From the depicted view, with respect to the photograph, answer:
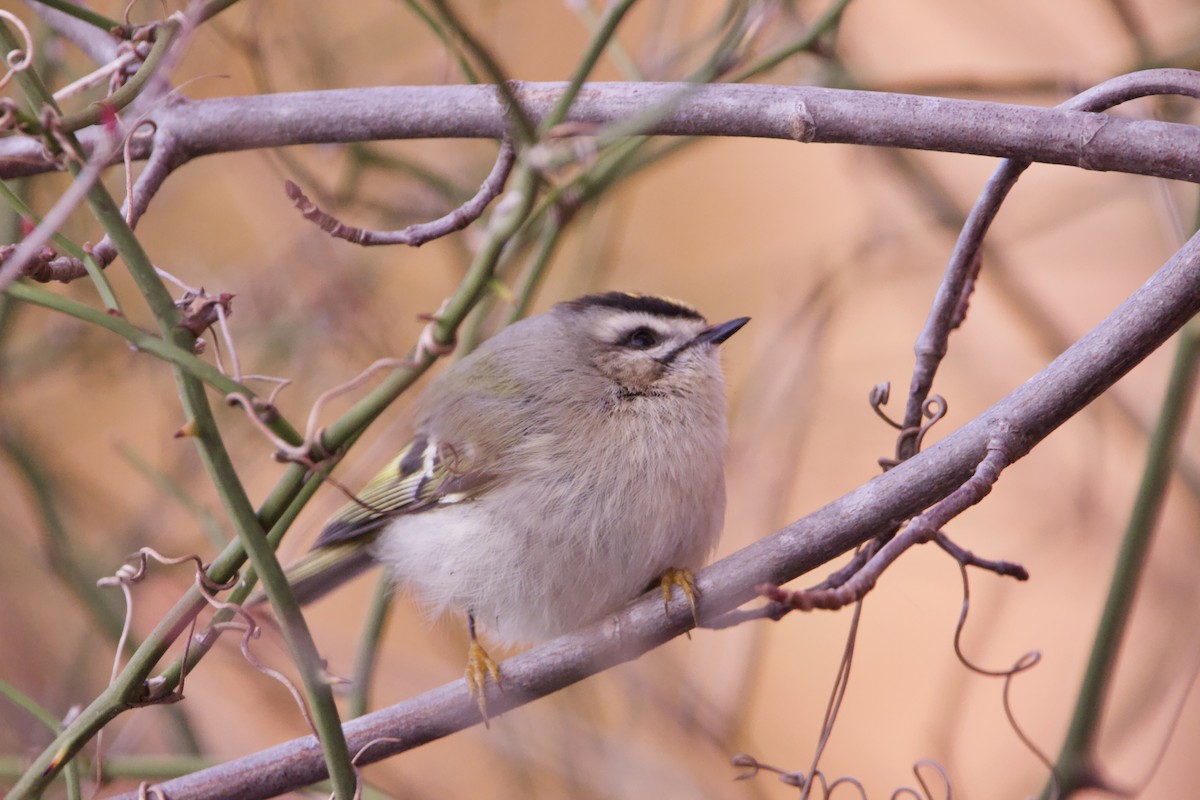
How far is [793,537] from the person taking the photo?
125 centimetres

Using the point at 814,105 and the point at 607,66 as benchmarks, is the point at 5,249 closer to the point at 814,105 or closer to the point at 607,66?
the point at 814,105

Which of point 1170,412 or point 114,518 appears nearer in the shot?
point 1170,412

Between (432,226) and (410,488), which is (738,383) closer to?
(410,488)

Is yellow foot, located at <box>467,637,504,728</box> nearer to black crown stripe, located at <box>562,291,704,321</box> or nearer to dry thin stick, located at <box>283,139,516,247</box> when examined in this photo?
dry thin stick, located at <box>283,139,516,247</box>

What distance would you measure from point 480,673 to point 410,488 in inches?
18.3

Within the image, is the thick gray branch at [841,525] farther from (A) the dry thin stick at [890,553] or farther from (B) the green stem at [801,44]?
(B) the green stem at [801,44]

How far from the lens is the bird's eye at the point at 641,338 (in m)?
2.16

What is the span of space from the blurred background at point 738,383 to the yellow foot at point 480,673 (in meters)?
0.38

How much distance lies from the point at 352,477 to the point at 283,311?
1204 mm

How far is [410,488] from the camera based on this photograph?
6.83ft

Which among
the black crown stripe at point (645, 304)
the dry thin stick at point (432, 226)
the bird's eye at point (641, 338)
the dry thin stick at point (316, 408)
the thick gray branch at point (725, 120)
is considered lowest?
the dry thin stick at point (316, 408)

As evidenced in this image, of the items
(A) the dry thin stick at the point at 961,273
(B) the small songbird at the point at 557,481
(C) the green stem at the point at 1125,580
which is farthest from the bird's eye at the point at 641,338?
(C) the green stem at the point at 1125,580

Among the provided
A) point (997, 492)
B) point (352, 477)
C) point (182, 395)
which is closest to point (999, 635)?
point (997, 492)

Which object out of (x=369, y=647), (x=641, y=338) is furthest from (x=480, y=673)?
(x=641, y=338)
